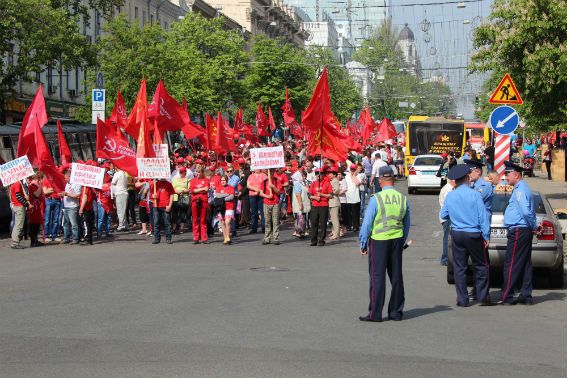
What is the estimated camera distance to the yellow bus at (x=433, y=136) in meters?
52.4

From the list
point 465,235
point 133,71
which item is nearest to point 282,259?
point 465,235

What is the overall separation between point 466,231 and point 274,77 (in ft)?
219

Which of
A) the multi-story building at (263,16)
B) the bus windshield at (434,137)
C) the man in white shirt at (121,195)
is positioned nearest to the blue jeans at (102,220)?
the man in white shirt at (121,195)

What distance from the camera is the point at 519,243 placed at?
42.7ft

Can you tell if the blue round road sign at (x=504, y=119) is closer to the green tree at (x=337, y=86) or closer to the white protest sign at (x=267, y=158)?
the white protest sign at (x=267, y=158)

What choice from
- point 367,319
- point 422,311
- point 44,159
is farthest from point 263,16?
point 367,319

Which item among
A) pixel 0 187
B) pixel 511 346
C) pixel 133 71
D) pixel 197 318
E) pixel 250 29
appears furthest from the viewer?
pixel 250 29

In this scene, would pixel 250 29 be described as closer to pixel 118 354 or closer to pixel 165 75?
pixel 165 75

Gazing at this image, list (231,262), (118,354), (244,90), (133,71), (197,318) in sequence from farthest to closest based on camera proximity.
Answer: (244,90), (133,71), (231,262), (197,318), (118,354)

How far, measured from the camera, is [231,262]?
59.0 feet

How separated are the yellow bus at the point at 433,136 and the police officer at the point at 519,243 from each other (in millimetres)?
38920

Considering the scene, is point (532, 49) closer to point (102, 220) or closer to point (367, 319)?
point (102, 220)

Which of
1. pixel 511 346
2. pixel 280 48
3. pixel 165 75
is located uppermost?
pixel 280 48

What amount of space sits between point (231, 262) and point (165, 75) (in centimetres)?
2903
